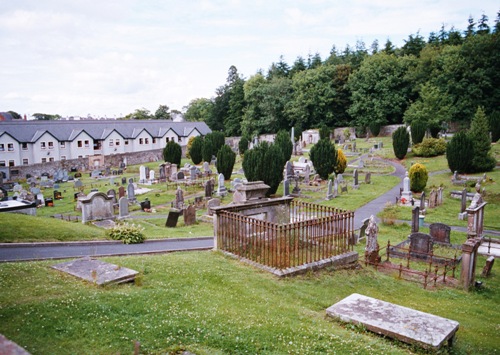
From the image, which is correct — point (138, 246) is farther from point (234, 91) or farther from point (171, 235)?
point (234, 91)

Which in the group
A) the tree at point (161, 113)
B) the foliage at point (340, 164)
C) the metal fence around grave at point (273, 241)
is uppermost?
the tree at point (161, 113)

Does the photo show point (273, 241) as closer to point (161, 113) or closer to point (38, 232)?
point (38, 232)

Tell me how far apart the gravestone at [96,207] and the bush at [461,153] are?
2832cm

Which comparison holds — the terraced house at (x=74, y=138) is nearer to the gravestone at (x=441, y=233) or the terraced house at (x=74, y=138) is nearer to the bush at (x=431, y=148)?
the bush at (x=431, y=148)

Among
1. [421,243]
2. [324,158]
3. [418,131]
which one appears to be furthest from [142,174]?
[418,131]

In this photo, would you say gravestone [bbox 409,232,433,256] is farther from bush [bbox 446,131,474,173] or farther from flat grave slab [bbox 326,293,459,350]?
bush [bbox 446,131,474,173]

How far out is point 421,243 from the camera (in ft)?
49.4

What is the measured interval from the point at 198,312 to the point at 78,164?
47174 mm

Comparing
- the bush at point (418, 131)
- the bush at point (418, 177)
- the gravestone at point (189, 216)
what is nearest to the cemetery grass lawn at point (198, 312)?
the gravestone at point (189, 216)

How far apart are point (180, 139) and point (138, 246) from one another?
2330 inches

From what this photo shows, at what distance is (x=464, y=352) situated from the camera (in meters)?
6.84

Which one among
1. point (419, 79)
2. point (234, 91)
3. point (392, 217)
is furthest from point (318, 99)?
point (392, 217)

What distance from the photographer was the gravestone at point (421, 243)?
1484cm

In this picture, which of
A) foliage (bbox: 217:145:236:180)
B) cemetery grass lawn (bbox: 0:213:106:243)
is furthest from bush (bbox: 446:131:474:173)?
cemetery grass lawn (bbox: 0:213:106:243)
